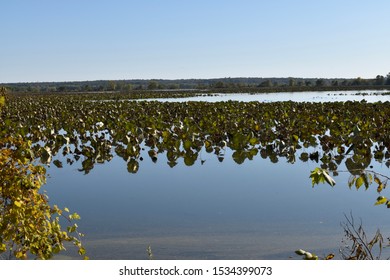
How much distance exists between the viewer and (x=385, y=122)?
20.3 metres

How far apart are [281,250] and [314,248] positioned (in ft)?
1.67

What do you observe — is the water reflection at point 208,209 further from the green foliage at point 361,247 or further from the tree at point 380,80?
the tree at point 380,80

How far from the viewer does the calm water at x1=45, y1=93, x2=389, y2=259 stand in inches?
299

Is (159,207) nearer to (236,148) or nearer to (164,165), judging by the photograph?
(164,165)

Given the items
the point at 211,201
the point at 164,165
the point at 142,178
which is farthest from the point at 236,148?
the point at 211,201

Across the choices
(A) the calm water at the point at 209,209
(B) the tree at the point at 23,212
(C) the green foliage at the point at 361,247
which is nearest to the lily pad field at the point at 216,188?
(A) the calm water at the point at 209,209

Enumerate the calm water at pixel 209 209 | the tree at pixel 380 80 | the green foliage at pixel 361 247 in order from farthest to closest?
the tree at pixel 380 80 < the calm water at pixel 209 209 < the green foliage at pixel 361 247

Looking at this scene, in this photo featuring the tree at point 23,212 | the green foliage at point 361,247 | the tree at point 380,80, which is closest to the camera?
the green foliage at point 361,247

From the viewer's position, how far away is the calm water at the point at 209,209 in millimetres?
7598

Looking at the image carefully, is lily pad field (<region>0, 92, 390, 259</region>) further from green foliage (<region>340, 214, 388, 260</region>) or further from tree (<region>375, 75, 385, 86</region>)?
tree (<region>375, 75, 385, 86</region>)

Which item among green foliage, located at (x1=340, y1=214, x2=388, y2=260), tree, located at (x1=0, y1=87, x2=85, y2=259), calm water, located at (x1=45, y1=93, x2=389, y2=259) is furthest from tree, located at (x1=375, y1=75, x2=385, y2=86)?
tree, located at (x1=0, y1=87, x2=85, y2=259)

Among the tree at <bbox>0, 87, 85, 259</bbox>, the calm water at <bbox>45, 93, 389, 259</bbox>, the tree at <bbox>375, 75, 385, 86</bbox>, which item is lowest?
the calm water at <bbox>45, 93, 389, 259</bbox>

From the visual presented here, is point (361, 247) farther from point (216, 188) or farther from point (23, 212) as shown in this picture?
point (216, 188)
